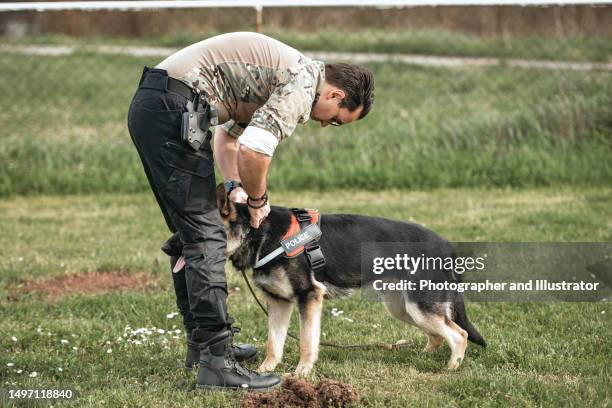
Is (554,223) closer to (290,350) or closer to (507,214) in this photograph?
(507,214)

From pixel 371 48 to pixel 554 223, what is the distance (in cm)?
702

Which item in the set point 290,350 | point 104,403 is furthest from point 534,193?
point 104,403

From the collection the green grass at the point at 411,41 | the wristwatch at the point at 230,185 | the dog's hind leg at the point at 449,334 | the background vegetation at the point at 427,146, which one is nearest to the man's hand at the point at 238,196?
the wristwatch at the point at 230,185

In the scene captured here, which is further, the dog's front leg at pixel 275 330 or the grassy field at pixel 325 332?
the dog's front leg at pixel 275 330

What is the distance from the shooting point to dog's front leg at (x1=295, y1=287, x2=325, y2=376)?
4359 millimetres

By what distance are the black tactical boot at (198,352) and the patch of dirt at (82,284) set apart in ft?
5.43

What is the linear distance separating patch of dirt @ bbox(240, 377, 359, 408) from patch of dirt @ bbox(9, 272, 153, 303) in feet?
8.24

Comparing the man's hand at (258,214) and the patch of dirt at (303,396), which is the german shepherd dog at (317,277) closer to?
the man's hand at (258,214)

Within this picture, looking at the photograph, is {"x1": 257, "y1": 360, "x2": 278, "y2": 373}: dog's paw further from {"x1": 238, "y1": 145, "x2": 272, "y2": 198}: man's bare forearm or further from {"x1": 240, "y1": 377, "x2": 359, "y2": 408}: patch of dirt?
{"x1": 238, "y1": 145, "x2": 272, "y2": 198}: man's bare forearm

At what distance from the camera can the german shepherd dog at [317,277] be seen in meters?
4.36

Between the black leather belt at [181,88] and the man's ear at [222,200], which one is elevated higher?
the black leather belt at [181,88]

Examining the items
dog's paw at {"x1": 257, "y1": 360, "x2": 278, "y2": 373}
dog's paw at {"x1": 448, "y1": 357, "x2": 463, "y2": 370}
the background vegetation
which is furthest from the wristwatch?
the background vegetation

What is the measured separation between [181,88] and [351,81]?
33.1 inches

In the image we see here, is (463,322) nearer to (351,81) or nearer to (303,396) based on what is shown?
(303,396)
